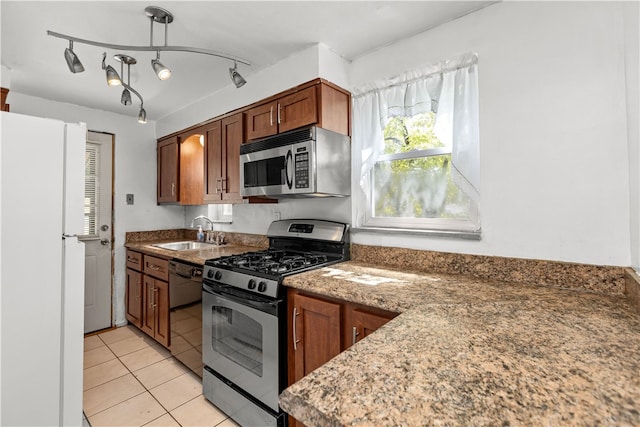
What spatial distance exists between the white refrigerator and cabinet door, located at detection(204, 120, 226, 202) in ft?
3.99

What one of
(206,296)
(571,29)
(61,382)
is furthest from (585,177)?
(61,382)

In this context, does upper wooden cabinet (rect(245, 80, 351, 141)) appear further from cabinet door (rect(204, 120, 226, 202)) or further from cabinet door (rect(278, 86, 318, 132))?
cabinet door (rect(204, 120, 226, 202))

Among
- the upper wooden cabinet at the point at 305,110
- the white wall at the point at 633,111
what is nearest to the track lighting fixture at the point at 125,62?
the upper wooden cabinet at the point at 305,110

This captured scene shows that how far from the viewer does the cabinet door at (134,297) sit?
306 centimetres

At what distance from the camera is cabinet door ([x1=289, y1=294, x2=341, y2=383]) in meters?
1.48

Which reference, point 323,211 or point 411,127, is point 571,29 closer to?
point 411,127

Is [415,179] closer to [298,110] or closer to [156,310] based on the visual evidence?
[298,110]

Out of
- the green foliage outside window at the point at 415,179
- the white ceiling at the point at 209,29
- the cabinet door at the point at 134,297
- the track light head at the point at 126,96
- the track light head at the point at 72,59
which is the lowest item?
the cabinet door at the point at 134,297

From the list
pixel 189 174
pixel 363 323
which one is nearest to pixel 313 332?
pixel 363 323

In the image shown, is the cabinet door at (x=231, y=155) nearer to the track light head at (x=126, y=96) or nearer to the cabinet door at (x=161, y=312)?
the track light head at (x=126, y=96)

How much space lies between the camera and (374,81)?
2.05 metres

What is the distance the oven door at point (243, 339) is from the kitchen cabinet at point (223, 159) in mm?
935

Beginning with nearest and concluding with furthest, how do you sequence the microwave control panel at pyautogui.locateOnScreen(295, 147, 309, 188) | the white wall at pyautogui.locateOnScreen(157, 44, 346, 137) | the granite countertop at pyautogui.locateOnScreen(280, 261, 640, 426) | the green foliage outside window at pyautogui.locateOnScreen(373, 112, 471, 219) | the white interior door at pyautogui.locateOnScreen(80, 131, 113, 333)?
the granite countertop at pyautogui.locateOnScreen(280, 261, 640, 426) < the green foliage outside window at pyautogui.locateOnScreen(373, 112, 471, 219) < the microwave control panel at pyautogui.locateOnScreen(295, 147, 309, 188) < the white wall at pyautogui.locateOnScreen(157, 44, 346, 137) < the white interior door at pyautogui.locateOnScreen(80, 131, 113, 333)

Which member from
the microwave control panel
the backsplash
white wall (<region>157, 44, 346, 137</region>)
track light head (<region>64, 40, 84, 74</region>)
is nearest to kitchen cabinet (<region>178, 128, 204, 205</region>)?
white wall (<region>157, 44, 346, 137</region>)
